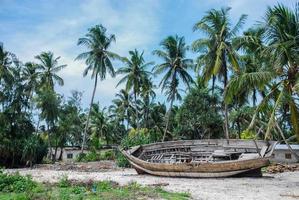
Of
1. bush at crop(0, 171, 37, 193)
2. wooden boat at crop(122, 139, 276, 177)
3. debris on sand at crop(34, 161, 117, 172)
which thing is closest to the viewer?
bush at crop(0, 171, 37, 193)

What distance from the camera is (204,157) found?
72.3 ft

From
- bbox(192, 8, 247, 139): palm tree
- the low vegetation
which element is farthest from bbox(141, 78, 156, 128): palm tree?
bbox(192, 8, 247, 139): palm tree

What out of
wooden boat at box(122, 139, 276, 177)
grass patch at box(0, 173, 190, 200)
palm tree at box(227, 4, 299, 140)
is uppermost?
palm tree at box(227, 4, 299, 140)

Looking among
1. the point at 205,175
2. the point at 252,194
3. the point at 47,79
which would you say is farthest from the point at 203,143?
the point at 47,79

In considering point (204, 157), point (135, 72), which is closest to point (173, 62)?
point (135, 72)

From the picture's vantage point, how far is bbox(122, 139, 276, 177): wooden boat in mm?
18312

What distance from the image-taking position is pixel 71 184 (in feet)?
47.6

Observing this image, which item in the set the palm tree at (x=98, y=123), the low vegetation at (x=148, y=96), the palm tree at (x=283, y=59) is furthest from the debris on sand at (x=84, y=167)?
the palm tree at (x=98, y=123)

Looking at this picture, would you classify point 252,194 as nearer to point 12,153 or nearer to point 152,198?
point 152,198

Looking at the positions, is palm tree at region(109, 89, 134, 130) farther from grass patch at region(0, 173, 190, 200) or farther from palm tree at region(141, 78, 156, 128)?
grass patch at region(0, 173, 190, 200)

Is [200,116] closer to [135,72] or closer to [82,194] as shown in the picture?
[135,72]

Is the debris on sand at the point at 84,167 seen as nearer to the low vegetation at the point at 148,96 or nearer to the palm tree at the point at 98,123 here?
the low vegetation at the point at 148,96

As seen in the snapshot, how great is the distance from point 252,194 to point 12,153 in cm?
2748

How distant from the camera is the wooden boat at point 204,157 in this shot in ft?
60.1
